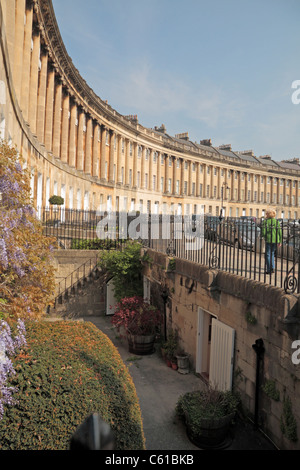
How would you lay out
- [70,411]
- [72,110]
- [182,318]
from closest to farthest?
[70,411] < [182,318] < [72,110]

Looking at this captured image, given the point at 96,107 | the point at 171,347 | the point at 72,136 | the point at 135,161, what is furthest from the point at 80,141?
the point at 171,347

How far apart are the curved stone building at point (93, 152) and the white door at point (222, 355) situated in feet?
32.5

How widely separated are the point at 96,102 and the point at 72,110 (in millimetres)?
5757

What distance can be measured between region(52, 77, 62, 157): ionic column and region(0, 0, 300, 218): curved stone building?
0.29 feet

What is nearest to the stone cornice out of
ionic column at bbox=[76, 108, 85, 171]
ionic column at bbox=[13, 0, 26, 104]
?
ionic column at bbox=[76, 108, 85, 171]

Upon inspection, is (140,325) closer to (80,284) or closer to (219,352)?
Result: (219,352)

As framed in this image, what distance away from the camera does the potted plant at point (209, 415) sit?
23.2 ft

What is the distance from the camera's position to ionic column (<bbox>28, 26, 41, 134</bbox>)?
2520 cm

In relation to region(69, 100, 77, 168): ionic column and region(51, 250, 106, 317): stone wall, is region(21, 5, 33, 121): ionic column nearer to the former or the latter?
region(51, 250, 106, 317): stone wall

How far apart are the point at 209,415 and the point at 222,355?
1.68 metres

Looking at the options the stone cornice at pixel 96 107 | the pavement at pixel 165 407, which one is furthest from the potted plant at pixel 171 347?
the stone cornice at pixel 96 107
